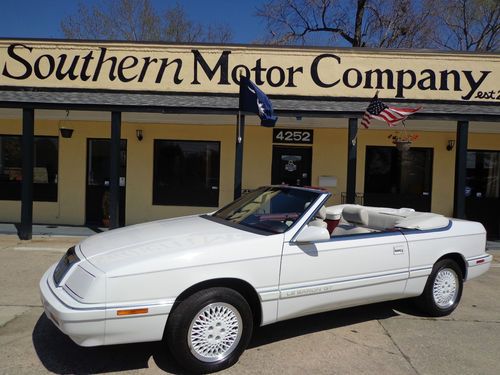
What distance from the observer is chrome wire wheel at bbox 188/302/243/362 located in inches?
141

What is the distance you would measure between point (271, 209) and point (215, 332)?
1.53m

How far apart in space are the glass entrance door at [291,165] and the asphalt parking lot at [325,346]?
6.40 meters

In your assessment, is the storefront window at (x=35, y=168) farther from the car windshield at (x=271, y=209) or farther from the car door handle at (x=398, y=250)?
the car door handle at (x=398, y=250)

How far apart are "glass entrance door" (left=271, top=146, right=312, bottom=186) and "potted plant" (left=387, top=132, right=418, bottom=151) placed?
2129mm

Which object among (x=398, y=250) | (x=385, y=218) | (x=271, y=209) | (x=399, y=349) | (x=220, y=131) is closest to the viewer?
(x=399, y=349)

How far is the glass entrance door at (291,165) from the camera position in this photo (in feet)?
38.5

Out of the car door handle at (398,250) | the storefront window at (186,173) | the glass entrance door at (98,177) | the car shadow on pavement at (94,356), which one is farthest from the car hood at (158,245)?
the glass entrance door at (98,177)

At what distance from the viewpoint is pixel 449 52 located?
1023 centimetres

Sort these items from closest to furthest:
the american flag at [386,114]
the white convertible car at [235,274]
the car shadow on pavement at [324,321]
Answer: the white convertible car at [235,274]
the car shadow on pavement at [324,321]
the american flag at [386,114]

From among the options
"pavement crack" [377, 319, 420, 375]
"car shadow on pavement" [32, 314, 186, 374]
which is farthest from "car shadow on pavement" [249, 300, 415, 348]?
"car shadow on pavement" [32, 314, 186, 374]

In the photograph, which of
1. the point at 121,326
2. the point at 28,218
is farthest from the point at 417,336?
the point at 28,218

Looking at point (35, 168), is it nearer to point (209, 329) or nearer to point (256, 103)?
point (256, 103)

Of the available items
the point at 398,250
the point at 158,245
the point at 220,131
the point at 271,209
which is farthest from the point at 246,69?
the point at 158,245

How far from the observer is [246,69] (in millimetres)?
10219
